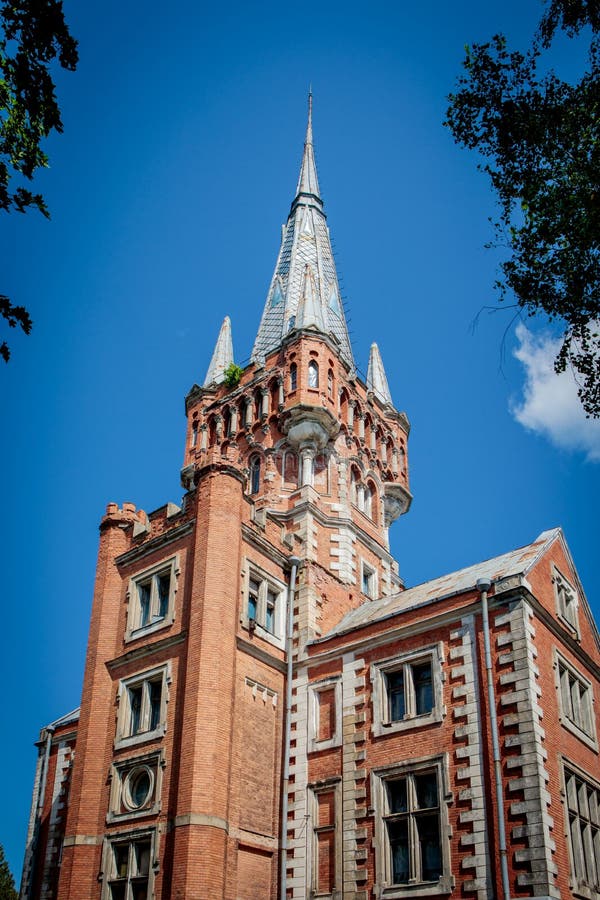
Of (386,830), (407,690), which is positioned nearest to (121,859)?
(386,830)

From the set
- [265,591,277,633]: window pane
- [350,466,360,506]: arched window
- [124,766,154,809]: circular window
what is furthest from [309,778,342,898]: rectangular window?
[350,466,360,506]: arched window

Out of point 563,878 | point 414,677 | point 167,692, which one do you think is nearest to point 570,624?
point 414,677

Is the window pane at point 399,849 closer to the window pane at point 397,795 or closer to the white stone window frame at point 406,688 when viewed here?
the window pane at point 397,795

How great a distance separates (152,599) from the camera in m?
34.8

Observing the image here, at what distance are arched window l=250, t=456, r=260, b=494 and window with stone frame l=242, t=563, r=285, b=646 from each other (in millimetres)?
8946

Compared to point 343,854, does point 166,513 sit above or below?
above

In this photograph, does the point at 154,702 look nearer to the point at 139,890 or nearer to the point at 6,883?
the point at 139,890

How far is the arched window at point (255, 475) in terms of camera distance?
44994mm

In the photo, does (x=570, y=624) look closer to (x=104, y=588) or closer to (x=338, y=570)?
(x=338, y=570)

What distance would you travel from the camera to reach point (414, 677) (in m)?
31.1

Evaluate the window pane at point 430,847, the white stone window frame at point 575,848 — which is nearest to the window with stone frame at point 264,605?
the window pane at point 430,847

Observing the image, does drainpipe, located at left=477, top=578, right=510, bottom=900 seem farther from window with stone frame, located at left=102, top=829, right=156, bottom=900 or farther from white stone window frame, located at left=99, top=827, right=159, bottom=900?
window with stone frame, located at left=102, top=829, right=156, bottom=900

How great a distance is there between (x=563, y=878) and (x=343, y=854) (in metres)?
7.42

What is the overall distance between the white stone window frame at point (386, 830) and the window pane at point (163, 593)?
9717 mm
